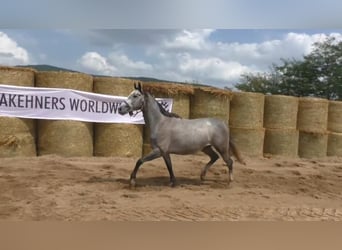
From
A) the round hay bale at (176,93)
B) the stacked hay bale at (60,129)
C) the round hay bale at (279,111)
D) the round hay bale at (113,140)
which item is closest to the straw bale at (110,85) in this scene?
the stacked hay bale at (60,129)

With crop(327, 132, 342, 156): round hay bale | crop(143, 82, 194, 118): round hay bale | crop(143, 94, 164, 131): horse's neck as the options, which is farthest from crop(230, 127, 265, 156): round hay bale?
crop(143, 94, 164, 131): horse's neck

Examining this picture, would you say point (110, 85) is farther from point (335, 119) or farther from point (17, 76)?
point (335, 119)

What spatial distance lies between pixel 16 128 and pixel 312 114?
14.9 ft

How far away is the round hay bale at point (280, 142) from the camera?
22.3 feet

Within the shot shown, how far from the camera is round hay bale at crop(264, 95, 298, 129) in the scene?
22.3 feet

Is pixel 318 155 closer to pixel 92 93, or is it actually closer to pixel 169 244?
pixel 92 93

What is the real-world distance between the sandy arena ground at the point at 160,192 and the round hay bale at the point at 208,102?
28.6 inches

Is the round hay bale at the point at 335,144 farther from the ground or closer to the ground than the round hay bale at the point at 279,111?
closer to the ground

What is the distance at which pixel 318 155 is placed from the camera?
6984 mm

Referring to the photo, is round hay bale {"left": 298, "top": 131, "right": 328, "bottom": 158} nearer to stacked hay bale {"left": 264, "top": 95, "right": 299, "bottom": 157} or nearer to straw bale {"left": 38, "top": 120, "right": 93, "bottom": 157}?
stacked hay bale {"left": 264, "top": 95, "right": 299, "bottom": 157}

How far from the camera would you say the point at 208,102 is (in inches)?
251

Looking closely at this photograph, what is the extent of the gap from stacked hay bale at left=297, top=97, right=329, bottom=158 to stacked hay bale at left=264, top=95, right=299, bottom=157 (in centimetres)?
23

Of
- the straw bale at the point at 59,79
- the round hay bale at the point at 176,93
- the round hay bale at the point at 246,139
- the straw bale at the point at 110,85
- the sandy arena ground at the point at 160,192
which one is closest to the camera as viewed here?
the sandy arena ground at the point at 160,192

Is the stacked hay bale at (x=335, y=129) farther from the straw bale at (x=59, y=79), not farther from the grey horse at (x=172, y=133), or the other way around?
the straw bale at (x=59, y=79)
